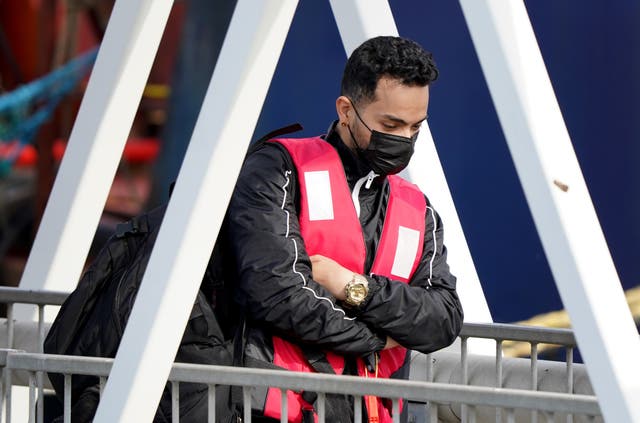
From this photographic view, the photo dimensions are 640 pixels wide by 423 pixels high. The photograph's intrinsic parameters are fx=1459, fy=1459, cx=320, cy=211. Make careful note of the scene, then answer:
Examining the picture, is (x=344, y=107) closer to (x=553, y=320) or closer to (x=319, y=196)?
(x=319, y=196)

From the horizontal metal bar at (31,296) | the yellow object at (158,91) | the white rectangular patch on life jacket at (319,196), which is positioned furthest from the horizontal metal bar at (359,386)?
the yellow object at (158,91)

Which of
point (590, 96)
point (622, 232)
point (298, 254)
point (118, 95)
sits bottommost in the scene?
point (622, 232)

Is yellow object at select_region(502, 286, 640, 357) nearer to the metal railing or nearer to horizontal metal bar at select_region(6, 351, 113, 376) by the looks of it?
the metal railing

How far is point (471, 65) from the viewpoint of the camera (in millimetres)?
6098

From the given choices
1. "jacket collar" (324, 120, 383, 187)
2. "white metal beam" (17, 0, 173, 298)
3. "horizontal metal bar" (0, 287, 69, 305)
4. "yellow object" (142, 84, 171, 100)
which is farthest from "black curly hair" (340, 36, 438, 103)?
"yellow object" (142, 84, 171, 100)

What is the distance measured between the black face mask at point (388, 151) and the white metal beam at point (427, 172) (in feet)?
2.64

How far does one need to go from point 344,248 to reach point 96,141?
1213 millimetres

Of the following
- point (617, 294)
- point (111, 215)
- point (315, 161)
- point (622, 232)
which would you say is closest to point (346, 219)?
point (315, 161)

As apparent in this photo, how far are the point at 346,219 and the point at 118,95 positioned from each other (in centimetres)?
115

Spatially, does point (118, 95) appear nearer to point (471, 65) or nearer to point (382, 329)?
point (382, 329)

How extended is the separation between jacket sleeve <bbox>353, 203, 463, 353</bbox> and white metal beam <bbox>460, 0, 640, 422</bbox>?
0.53 m

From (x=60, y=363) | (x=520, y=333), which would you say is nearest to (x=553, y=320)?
(x=520, y=333)

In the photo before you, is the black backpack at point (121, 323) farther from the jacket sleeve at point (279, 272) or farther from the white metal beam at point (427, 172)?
the white metal beam at point (427, 172)

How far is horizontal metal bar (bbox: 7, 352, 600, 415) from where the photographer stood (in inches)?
98.9
